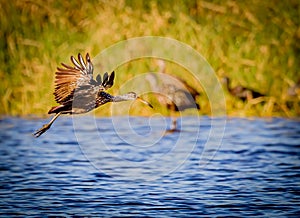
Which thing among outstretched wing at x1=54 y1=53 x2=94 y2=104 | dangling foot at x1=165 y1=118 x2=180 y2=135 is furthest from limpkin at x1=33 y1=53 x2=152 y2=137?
dangling foot at x1=165 y1=118 x2=180 y2=135

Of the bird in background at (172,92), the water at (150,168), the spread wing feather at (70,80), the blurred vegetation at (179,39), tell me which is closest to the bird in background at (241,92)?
the blurred vegetation at (179,39)

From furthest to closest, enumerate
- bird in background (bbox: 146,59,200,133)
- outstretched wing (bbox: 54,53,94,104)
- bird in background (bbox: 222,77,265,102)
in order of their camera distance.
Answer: bird in background (bbox: 222,77,265,102) → bird in background (bbox: 146,59,200,133) → outstretched wing (bbox: 54,53,94,104)

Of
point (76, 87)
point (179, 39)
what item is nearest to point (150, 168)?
point (76, 87)

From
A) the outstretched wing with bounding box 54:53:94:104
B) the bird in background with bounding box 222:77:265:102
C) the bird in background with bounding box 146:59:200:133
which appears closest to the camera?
the outstretched wing with bounding box 54:53:94:104

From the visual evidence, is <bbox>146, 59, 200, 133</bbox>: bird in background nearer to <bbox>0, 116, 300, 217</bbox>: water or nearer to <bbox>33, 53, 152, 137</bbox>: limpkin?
<bbox>0, 116, 300, 217</bbox>: water

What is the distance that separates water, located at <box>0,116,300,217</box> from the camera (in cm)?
1012

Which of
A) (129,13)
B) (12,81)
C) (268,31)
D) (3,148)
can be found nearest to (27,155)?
(3,148)

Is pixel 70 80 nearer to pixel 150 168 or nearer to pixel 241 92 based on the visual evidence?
pixel 150 168

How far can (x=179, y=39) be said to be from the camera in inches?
658

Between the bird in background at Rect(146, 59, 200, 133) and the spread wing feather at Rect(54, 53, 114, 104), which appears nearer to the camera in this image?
the spread wing feather at Rect(54, 53, 114, 104)

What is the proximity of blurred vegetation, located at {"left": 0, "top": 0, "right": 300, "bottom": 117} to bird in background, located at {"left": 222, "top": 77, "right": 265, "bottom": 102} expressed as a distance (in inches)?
5.6

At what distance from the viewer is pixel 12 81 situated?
1694 centimetres

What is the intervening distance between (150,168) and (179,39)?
457cm

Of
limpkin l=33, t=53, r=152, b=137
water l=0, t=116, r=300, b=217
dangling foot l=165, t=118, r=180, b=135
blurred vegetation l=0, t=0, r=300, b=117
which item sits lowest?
water l=0, t=116, r=300, b=217
